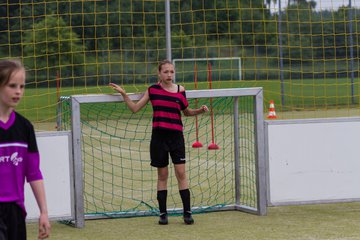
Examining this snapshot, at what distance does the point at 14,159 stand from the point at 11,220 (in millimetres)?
354

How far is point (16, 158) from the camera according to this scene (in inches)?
187

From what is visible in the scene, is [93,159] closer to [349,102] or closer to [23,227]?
[23,227]

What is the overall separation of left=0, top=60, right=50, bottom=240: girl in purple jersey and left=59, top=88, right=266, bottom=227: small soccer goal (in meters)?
3.68

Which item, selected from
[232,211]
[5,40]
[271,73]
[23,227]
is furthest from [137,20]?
[23,227]

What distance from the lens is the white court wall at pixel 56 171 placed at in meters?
8.42

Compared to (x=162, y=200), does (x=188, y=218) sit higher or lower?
lower

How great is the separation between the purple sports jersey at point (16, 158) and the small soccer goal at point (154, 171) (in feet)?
12.1

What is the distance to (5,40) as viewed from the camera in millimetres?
13141

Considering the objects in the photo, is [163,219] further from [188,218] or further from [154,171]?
[154,171]

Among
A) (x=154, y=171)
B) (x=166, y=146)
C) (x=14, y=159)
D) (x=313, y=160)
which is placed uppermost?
(x=14, y=159)

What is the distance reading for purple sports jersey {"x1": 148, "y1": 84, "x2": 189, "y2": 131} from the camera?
8.51m

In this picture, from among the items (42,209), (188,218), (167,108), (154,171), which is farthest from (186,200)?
(42,209)

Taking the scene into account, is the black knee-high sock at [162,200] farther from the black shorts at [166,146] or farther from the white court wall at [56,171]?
the white court wall at [56,171]

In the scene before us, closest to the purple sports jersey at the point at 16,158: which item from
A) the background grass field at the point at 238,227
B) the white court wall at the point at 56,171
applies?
the background grass field at the point at 238,227
